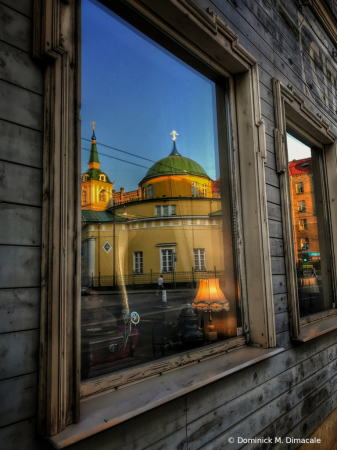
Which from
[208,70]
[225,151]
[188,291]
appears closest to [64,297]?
[188,291]

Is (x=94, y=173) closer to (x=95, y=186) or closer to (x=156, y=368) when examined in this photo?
(x=95, y=186)

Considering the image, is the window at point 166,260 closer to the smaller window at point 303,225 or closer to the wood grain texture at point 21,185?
the wood grain texture at point 21,185

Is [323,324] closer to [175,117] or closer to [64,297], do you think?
[175,117]

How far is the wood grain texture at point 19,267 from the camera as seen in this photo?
97 centimetres

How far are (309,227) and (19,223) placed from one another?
298cm

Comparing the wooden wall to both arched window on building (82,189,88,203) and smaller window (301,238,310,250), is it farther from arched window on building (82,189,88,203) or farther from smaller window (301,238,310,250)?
smaller window (301,238,310,250)

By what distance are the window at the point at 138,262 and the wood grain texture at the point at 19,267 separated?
0.77 m

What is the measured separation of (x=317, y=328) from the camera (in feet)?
8.66

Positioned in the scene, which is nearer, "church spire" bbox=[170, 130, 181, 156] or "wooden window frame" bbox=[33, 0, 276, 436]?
"wooden window frame" bbox=[33, 0, 276, 436]

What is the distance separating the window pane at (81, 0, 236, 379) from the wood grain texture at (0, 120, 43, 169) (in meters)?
0.36

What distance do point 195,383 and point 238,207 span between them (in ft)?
3.85

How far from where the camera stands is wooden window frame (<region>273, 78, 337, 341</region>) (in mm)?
2305

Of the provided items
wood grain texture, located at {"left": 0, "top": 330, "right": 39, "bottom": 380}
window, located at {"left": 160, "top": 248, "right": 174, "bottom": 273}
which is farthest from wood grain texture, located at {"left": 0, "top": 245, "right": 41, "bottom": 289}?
window, located at {"left": 160, "top": 248, "right": 174, "bottom": 273}

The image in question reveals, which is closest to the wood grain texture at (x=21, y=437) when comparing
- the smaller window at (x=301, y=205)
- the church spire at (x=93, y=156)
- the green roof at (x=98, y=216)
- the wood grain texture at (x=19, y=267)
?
the wood grain texture at (x=19, y=267)
